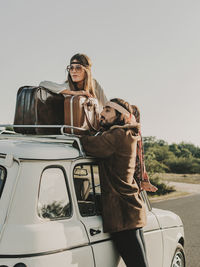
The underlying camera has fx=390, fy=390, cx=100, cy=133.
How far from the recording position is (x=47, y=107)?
3.89 meters

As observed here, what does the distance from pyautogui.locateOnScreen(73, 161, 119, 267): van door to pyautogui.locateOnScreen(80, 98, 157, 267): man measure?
7cm

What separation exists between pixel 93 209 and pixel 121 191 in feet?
0.93

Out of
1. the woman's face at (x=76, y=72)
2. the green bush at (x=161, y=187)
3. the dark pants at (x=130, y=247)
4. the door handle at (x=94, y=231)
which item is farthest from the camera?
the green bush at (x=161, y=187)

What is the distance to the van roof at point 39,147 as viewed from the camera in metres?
2.72

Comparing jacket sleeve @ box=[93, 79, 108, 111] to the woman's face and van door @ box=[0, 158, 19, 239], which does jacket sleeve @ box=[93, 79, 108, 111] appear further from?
van door @ box=[0, 158, 19, 239]

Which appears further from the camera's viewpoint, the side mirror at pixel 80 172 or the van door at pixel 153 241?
the van door at pixel 153 241

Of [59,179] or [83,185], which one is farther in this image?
[83,185]

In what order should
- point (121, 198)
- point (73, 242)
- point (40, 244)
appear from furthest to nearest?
point (121, 198)
point (73, 242)
point (40, 244)

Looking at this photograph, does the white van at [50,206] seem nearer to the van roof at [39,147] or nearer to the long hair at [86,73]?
the van roof at [39,147]

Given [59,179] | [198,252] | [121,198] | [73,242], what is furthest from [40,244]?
[198,252]

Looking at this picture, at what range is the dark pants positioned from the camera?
331cm

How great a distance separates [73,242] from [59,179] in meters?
0.47

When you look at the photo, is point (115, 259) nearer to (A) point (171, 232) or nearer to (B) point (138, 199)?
(B) point (138, 199)

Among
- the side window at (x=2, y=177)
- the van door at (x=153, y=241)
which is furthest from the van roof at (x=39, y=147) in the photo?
the van door at (x=153, y=241)
